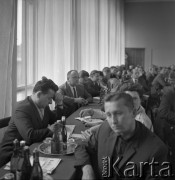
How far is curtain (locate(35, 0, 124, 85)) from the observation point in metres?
4.76

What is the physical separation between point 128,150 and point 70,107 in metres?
2.98

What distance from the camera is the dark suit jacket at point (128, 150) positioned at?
5.32 feet

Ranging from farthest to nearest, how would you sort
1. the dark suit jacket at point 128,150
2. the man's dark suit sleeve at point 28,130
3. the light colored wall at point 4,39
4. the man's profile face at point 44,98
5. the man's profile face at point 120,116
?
the light colored wall at point 4,39 → the man's profile face at point 44,98 → the man's dark suit sleeve at point 28,130 → the man's profile face at point 120,116 → the dark suit jacket at point 128,150

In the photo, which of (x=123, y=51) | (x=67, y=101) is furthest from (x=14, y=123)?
(x=123, y=51)

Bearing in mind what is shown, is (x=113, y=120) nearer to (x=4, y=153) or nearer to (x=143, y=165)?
(x=143, y=165)

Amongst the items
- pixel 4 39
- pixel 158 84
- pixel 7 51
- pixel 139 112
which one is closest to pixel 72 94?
pixel 7 51

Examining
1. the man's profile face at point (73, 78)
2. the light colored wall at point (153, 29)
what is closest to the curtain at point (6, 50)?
the man's profile face at point (73, 78)

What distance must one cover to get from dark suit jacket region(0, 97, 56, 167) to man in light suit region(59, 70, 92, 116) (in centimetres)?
178

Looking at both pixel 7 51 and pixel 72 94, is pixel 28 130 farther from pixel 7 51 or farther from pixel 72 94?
pixel 72 94

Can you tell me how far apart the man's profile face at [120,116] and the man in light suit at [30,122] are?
3.03 ft

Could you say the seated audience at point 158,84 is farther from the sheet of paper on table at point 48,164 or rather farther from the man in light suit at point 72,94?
the sheet of paper on table at point 48,164

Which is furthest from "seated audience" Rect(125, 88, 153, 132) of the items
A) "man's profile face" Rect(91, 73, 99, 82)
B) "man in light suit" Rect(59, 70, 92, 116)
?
"man's profile face" Rect(91, 73, 99, 82)

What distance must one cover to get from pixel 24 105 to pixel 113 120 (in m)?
1.19

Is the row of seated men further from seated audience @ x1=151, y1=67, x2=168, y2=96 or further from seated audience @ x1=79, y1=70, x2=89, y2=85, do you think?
seated audience @ x1=151, y1=67, x2=168, y2=96
